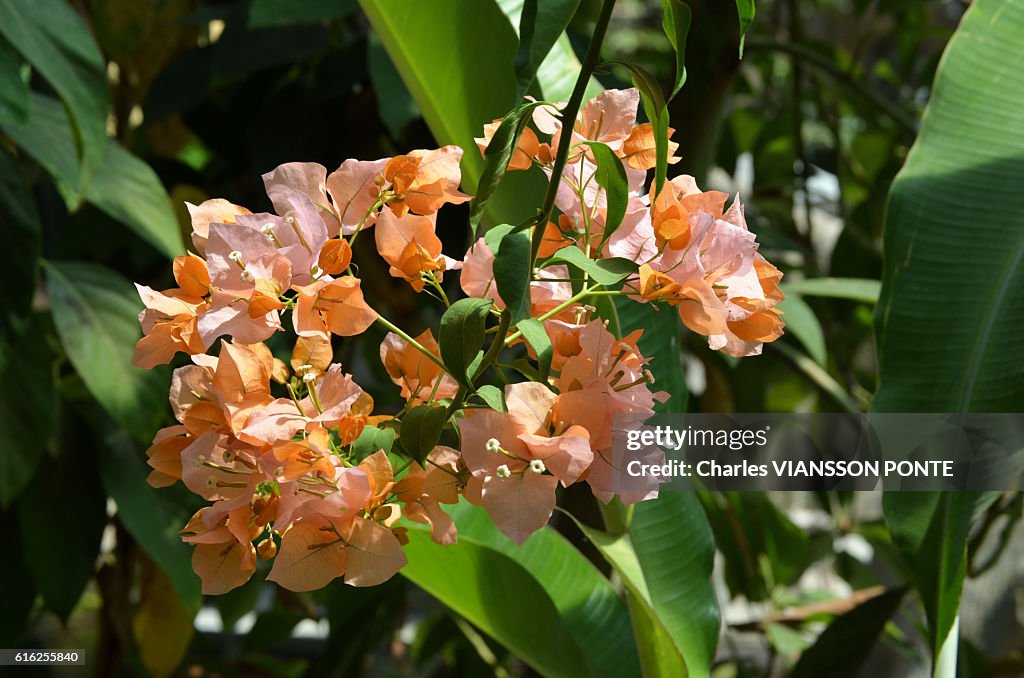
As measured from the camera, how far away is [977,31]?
63 cm

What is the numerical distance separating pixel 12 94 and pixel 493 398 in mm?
505

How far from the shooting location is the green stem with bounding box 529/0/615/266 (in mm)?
279

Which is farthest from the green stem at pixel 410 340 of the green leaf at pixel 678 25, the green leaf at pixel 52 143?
the green leaf at pixel 52 143

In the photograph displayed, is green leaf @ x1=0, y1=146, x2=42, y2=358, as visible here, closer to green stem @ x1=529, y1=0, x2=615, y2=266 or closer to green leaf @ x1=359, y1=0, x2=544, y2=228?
green leaf @ x1=359, y1=0, x2=544, y2=228

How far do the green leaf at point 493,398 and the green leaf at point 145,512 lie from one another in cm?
57

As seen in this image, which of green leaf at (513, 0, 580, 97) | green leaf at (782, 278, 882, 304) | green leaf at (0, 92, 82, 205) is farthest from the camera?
green leaf at (782, 278, 882, 304)

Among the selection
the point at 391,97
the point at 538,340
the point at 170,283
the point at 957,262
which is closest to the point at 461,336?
the point at 538,340

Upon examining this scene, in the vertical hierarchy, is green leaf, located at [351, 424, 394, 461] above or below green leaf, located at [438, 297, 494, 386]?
below

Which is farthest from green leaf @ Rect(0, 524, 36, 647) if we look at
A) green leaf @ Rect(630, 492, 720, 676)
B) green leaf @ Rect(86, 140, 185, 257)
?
green leaf @ Rect(630, 492, 720, 676)

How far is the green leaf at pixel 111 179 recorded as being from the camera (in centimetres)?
77

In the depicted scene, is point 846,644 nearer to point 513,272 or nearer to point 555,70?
point 555,70

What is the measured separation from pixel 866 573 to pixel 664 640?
113 cm

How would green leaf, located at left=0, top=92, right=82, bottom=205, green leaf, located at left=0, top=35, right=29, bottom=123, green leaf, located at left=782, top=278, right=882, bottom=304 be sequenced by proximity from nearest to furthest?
green leaf, located at left=0, top=35, right=29, bottom=123 < green leaf, located at left=0, top=92, right=82, bottom=205 < green leaf, located at left=782, top=278, right=882, bottom=304

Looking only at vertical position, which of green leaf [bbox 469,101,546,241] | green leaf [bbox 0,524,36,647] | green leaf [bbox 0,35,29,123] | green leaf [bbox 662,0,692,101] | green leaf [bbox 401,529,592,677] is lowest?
green leaf [bbox 0,524,36,647]
